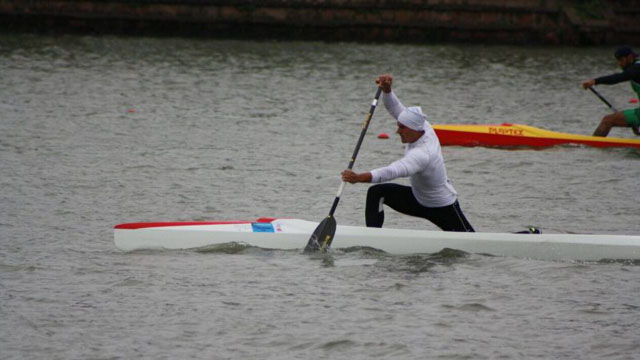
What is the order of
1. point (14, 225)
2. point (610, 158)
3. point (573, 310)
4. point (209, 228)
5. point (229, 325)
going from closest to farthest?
point (229, 325) → point (573, 310) → point (209, 228) → point (14, 225) → point (610, 158)

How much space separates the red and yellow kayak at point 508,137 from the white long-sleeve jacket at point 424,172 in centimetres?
843

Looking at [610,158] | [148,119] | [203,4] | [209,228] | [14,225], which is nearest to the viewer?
[209,228]

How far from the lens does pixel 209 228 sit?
11.6m

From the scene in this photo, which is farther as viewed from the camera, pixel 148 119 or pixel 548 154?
pixel 148 119

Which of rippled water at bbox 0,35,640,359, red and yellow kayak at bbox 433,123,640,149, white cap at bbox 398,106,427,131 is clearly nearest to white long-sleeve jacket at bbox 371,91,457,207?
white cap at bbox 398,106,427,131

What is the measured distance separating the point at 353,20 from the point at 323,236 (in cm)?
2925

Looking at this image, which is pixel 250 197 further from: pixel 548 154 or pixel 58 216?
pixel 548 154

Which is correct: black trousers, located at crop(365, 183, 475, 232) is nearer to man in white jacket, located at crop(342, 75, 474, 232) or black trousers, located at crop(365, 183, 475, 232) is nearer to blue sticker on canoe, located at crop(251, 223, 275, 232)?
man in white jacket, located at crop(342, 75, 474, 232)

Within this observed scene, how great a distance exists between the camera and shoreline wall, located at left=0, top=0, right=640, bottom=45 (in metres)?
39.4

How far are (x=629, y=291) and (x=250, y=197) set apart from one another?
6.06 metres

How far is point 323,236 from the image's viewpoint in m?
11.5

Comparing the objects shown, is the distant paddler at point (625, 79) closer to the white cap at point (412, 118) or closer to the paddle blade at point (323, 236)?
the white cap at point (412, 118)

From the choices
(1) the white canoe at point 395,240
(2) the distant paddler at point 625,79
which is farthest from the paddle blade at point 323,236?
(2) the distant paddler at point 625,79

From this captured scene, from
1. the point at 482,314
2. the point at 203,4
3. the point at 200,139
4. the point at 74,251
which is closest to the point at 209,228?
the point at 74,251
